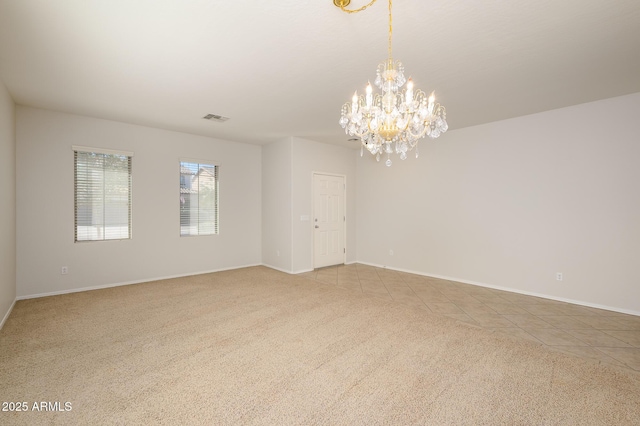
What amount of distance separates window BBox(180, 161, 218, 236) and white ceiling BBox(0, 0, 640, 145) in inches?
66.3

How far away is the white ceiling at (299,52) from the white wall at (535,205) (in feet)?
1.59

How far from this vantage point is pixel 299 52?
2729mm

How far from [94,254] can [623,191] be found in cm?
783

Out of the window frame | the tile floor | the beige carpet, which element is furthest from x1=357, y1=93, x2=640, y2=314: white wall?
the window frame

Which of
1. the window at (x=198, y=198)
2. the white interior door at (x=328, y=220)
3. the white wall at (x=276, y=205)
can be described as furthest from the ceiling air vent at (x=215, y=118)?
the white interior door at (x=328, y=220)

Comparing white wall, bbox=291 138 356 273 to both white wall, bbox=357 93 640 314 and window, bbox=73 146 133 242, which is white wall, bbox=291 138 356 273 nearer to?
white wall, bbox=357 93 640 314

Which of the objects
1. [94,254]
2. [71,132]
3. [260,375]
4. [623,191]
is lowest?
[260,375]

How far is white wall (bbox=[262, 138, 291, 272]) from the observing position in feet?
19.7

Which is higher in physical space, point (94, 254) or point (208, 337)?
point (94, 254)

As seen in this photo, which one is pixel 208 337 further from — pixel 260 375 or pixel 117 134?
pixel 117 134

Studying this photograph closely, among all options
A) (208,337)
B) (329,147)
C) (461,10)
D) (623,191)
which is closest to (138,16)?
(461,10)

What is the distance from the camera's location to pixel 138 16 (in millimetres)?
2229

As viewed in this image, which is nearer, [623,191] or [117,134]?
[623,191]

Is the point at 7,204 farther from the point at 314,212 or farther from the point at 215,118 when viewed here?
the point at 314,212
